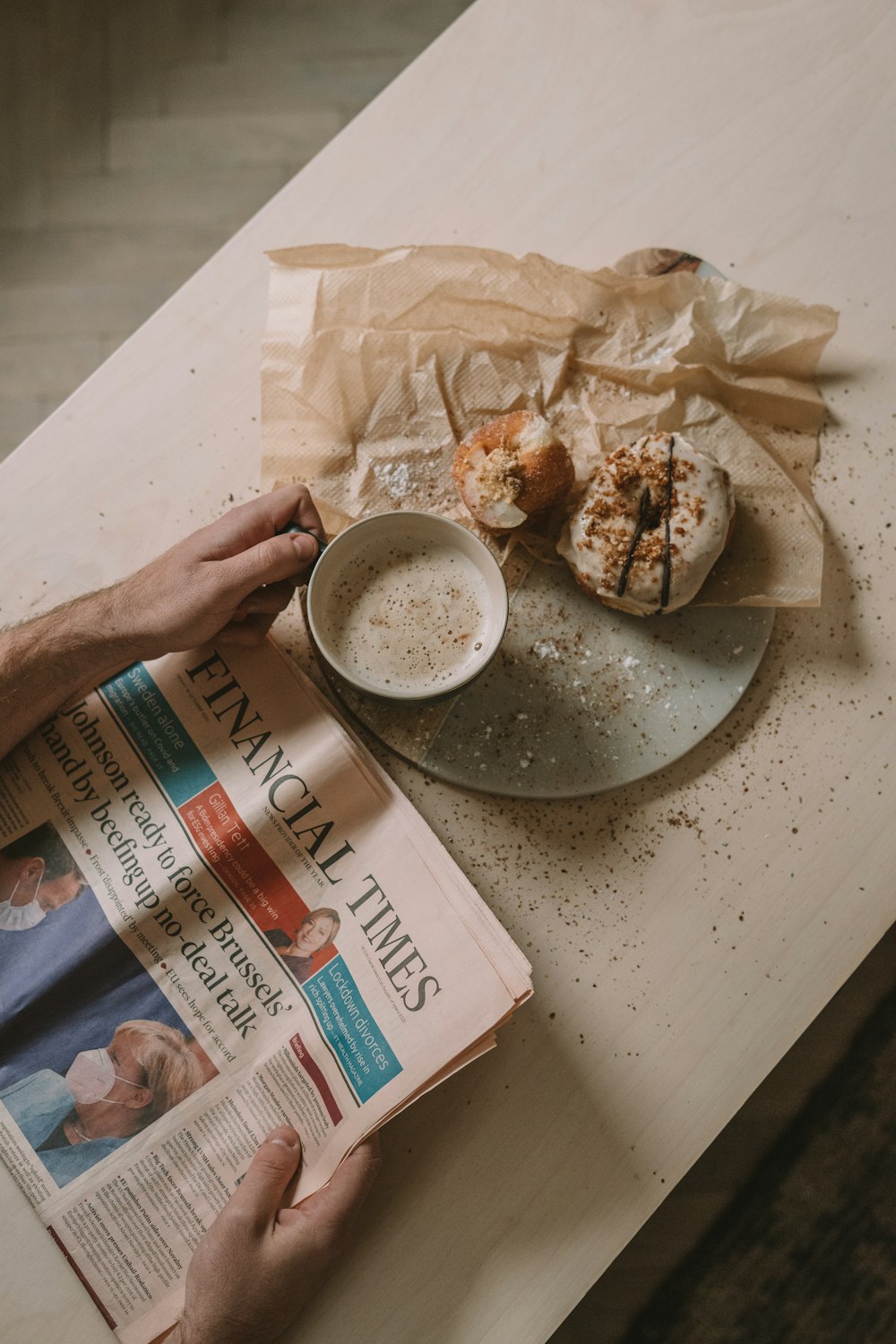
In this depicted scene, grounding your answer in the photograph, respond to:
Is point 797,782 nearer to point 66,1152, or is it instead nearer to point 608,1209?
point 608,1209

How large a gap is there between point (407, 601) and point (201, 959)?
0.40 m

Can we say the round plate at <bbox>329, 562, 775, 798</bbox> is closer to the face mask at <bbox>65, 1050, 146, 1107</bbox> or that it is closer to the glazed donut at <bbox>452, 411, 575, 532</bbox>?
the glazed donut at <bbox>452, 411, 575, 532</bbox>

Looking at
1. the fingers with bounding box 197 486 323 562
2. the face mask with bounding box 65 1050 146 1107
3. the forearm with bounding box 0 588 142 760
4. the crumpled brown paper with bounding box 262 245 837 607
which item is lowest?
the face mask with bounding box 65 1050 146 1107

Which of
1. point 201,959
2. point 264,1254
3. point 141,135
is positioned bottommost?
point 264,1254

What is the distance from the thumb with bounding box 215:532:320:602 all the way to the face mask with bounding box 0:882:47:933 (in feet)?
1.20

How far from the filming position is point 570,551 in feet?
2.91

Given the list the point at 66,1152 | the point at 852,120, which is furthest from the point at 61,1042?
the point at 852,120

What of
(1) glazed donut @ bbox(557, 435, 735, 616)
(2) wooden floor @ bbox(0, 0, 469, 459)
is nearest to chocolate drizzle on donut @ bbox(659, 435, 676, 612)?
(1) glazed donut @ bbox(557, 435, 735, 616)

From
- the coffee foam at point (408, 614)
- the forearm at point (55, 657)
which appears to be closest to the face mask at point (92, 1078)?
the forearm at point (55, 657)

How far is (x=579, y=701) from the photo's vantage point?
0.89 m

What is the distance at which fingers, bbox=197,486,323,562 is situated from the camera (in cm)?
83

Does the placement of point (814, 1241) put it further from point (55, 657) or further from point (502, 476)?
point (55, 657)

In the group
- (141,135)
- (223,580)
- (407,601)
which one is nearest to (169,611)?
(223,580)

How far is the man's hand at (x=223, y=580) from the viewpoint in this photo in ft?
2.66
